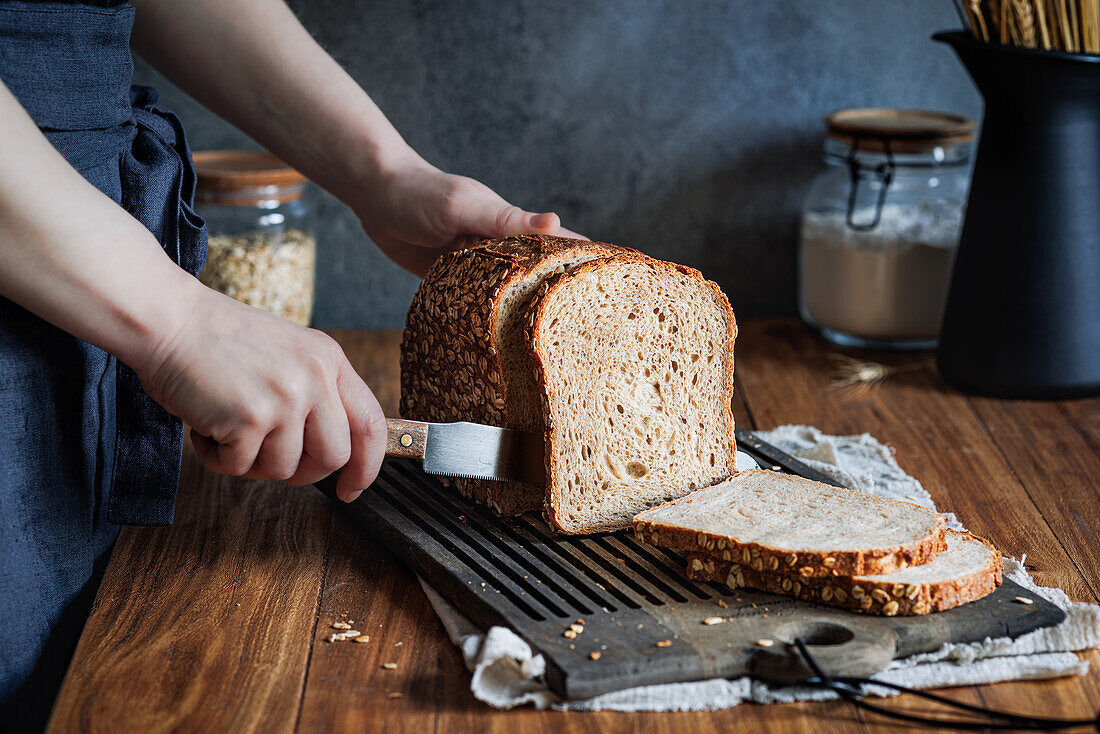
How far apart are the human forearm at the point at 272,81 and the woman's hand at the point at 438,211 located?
0.09 feet

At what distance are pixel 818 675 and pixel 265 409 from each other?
0.59 metres

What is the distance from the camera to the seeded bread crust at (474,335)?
1.34 meters

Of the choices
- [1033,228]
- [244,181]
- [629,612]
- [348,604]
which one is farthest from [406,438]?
[1033,228]

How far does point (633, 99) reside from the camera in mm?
2434

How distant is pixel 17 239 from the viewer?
36.7 inches

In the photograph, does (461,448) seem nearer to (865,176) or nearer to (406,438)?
(406,438)

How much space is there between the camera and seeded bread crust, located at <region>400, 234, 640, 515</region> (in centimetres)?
134

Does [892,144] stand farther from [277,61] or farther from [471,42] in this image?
[277,61]

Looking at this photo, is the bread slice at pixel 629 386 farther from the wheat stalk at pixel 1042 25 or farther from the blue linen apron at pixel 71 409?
Answer: the wheat stalk at pixel 1042 25

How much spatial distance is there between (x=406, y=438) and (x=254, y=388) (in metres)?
0.26

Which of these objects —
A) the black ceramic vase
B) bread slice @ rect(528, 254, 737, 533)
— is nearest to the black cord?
bread slice @ rect(528, 254, 737, 533)

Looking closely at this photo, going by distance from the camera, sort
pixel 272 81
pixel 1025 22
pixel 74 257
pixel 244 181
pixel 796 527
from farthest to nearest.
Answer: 1. pixel 244 181
2. pixel 1025 22
3. pixel 272 81
4. pixel 796 527
5. pixel 74 257

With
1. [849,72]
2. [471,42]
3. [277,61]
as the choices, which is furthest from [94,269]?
[849,72]

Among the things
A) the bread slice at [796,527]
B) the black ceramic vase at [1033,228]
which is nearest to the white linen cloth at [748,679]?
the bread slice at [796,527]
